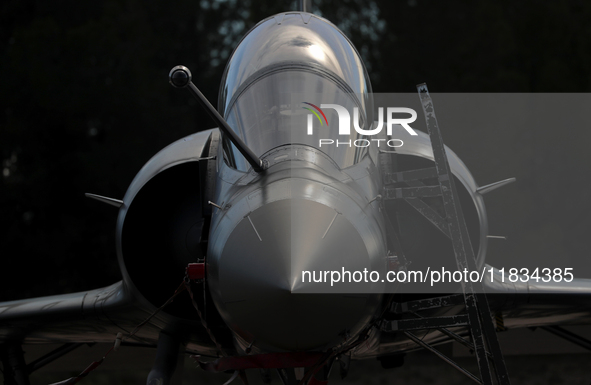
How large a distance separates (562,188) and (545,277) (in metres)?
16.2

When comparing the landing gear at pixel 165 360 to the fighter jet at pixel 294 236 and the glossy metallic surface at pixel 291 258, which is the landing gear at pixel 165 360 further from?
the glossy metallic surface at pixel 291 258

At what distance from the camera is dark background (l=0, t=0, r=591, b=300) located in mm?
20938

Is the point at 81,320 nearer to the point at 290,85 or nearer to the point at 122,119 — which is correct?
the point at 290,85

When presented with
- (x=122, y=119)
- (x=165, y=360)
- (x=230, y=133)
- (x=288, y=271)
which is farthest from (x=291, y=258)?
(x=122, y=119)

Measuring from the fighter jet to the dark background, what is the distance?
15.5 m

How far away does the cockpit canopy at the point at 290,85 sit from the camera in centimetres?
379

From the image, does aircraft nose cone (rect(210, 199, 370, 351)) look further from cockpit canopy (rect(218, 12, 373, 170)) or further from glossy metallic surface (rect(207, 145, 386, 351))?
cockpit canopy (rect(218, 12, 373, 170))

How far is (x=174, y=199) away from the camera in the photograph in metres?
4.88

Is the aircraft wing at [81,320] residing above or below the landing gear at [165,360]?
above

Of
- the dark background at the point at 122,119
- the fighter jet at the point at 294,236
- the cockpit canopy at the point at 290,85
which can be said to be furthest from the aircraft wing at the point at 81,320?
the dark background at the point at 122,119

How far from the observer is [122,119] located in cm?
2278

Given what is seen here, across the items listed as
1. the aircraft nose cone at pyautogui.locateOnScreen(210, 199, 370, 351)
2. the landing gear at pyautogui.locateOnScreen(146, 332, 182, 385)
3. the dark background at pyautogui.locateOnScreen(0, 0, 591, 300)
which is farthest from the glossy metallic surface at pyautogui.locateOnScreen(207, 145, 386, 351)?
the dark background at pyautogui.locateOnScreen(0, 0, 591, 300)

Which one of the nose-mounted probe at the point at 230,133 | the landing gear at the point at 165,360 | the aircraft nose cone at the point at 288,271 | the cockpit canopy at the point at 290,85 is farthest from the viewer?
the landing gear at the point at 165,360

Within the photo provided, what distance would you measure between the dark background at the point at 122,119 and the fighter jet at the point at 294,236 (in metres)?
15.5
